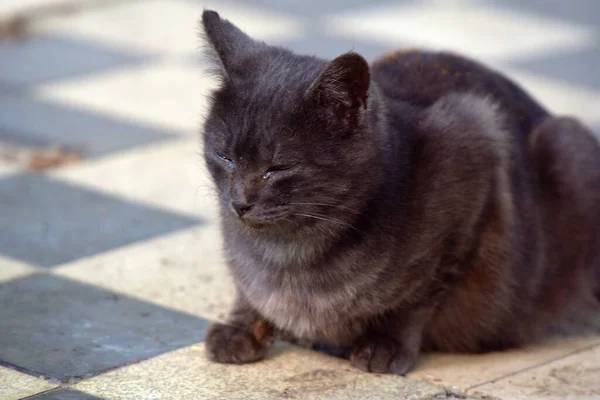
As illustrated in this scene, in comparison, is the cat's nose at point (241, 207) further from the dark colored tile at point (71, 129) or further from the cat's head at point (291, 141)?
the dark colored tile at point (71, 129)

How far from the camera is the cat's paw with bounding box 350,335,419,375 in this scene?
2941 millimetres

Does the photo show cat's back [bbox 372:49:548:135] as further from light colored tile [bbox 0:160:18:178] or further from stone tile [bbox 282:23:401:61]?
stone tile [bbox 282:23:401:61]

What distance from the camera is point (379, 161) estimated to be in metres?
2.77

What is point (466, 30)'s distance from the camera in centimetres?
673

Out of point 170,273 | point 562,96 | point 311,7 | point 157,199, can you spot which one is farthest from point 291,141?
point 311,7

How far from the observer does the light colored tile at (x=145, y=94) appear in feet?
17.4

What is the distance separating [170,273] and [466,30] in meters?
3.72

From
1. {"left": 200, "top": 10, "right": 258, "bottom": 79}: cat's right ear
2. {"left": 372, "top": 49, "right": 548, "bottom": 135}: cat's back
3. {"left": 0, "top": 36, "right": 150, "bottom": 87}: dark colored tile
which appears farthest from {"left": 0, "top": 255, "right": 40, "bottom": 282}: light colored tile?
{"left": 0, "top": 36, "right": 150, "bottom": 87}: dark colored tile

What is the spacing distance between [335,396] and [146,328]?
696 millimetres

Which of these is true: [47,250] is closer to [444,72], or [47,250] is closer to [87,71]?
[444,72]

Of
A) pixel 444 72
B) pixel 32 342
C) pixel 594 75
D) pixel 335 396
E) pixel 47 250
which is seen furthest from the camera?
pixel 594 75

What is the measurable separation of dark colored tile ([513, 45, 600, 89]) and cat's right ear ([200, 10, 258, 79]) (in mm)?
3296

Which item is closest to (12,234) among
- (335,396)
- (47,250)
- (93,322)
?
(47,250)

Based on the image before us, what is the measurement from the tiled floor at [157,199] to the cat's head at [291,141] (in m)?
0.51
